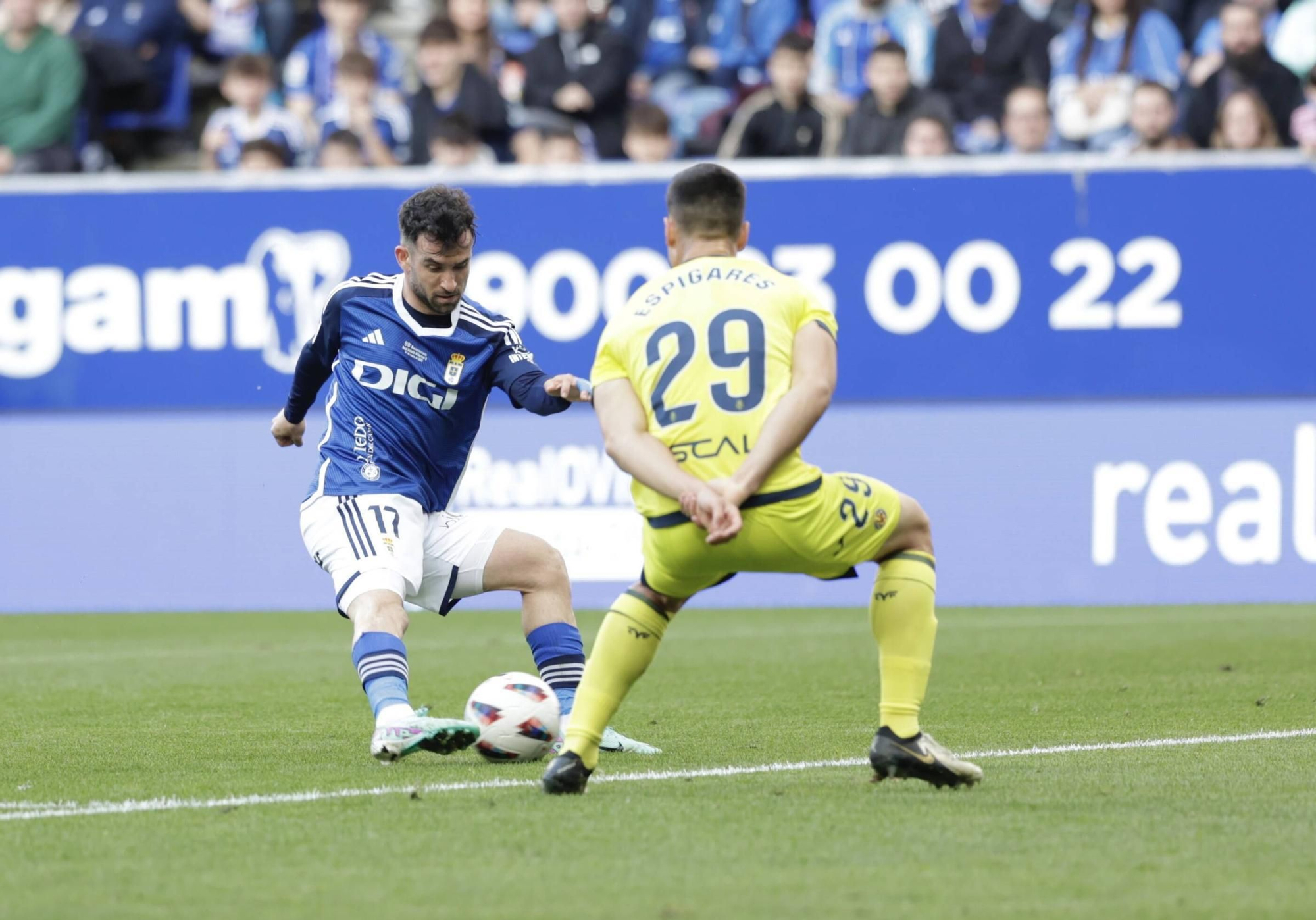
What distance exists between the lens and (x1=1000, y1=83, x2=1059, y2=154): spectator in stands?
45.4 feet

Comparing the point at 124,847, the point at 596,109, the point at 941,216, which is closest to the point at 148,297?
the point at 596,109

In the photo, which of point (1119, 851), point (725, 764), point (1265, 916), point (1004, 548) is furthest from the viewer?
point (1004, 548)

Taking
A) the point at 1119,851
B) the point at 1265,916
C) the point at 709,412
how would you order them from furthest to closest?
the point at 709,412 → the point at 1119,851 → the point at 1265,916

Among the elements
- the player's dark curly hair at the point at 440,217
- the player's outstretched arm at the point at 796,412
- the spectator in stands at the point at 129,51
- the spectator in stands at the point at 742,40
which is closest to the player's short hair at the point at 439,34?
the spectator in stands at the point at 742,40

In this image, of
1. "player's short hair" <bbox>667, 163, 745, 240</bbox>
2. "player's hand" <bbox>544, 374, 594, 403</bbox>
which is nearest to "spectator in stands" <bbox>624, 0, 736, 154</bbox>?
"player's hand" <bbox>544, 374, 594, 403</bbox>

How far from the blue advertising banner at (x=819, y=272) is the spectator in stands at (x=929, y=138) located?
0.76 metres

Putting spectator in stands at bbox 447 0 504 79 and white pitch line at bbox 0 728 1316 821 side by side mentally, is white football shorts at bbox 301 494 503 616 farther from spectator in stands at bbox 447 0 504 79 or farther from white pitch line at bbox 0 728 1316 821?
spectator in stands at bbox 447 0 504 79

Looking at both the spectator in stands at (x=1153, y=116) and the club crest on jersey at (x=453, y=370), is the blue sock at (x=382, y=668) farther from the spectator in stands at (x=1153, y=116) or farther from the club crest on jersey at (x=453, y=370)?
the spectator in stands at (x=1153, y=116)

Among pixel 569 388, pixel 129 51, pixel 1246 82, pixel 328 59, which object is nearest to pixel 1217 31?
pixel 1246 82

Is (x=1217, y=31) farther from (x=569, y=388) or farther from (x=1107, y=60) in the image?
(x=569, y=388)

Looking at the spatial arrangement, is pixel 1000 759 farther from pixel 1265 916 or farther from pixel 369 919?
pixel 369 919

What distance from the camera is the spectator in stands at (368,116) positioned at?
15.3 meters

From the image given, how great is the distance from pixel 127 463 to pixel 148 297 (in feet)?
3.60

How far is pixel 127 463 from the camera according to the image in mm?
13422
